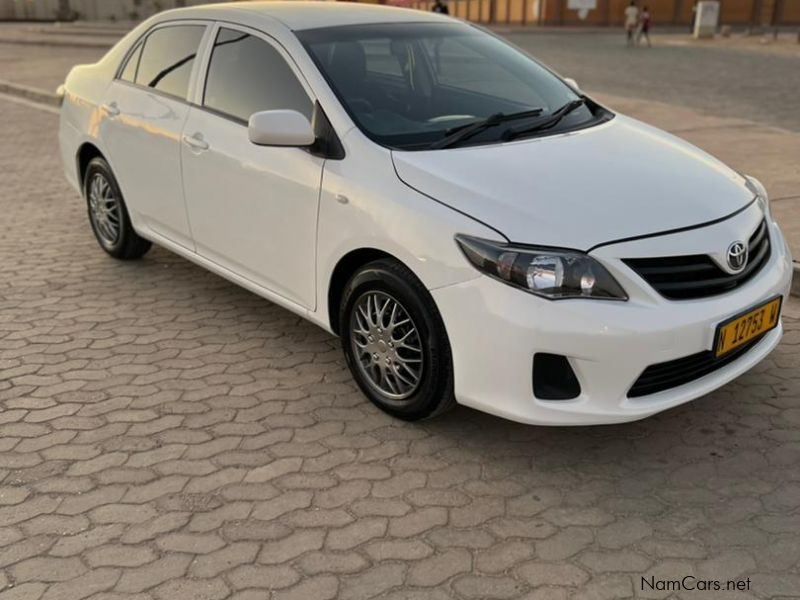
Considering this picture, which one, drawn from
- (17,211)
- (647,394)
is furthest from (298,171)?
(17,211)

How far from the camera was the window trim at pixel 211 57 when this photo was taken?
3791 millimetres

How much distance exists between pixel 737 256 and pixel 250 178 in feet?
7.48

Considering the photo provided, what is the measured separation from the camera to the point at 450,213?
10.2ft

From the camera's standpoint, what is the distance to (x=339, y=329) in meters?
3.77

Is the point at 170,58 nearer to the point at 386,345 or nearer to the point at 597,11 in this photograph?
the point at 386,345

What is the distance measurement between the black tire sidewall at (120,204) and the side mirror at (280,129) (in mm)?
2143

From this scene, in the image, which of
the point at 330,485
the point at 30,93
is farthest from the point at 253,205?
the point at 30,93

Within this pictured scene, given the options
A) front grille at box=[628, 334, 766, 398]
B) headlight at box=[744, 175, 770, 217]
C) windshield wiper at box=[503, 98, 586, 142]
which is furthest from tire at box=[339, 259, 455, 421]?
headlight at box=[744, 175, 770, 217]

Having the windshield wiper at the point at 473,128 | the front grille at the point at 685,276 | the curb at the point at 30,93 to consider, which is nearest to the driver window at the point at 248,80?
the windshield wiper at the point at 473,128

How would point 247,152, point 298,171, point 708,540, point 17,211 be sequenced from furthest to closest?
point 17,211 → point 247,152 → point 298,171 → point 708,540

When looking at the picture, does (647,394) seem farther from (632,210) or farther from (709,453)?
(632,210)

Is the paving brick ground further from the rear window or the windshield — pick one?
the rear window

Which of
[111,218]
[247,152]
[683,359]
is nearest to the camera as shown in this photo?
[683,359]

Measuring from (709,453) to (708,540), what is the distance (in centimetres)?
60
